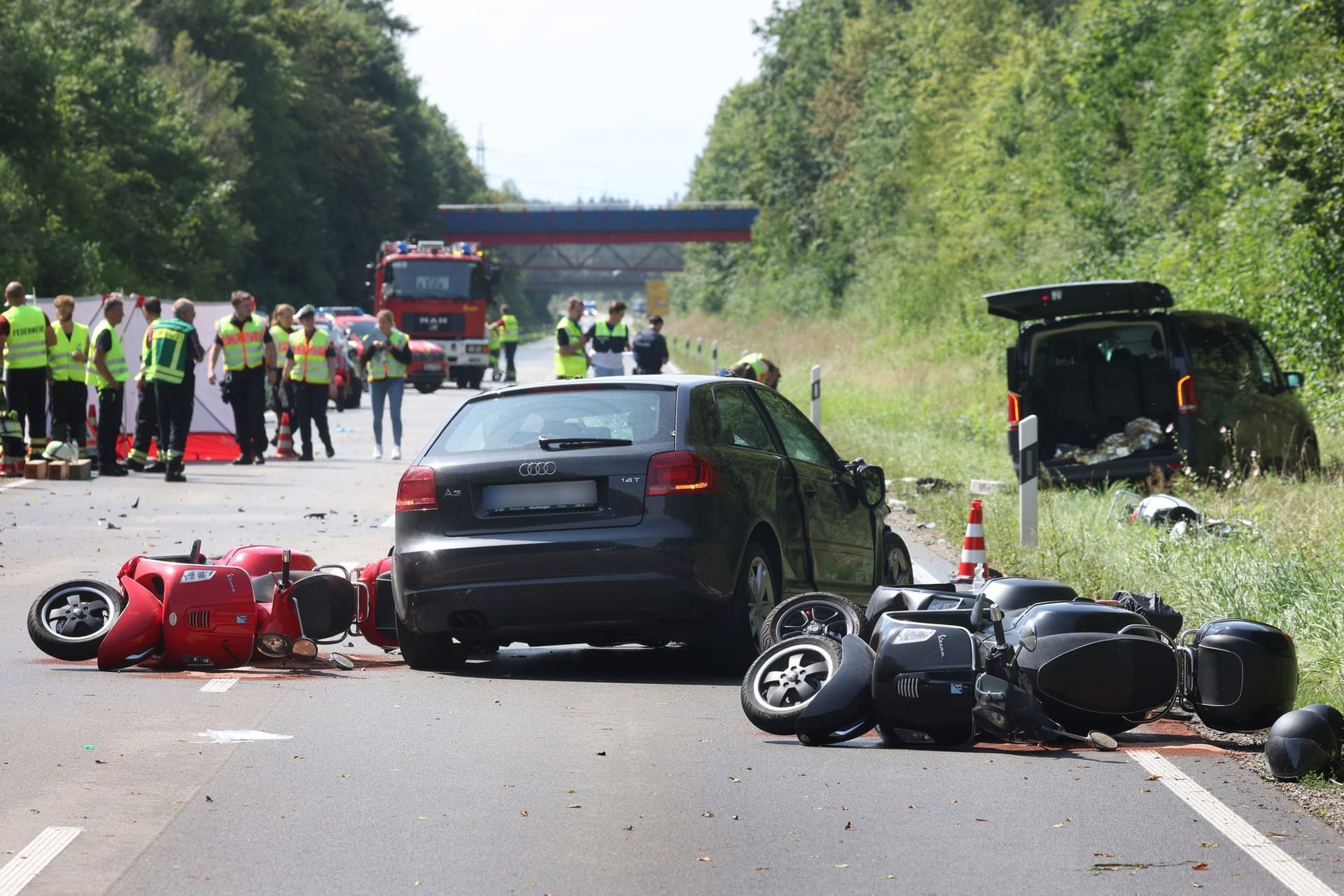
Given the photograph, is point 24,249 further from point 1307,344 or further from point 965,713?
point 965,713

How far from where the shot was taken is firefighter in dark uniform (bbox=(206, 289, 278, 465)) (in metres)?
23.0

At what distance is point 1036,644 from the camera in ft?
24.5

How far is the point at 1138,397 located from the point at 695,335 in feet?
232

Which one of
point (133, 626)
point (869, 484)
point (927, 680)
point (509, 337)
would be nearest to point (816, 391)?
point (869, 484)

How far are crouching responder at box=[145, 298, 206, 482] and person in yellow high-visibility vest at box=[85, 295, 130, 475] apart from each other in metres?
0.43

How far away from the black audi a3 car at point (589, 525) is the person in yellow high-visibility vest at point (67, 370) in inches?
499

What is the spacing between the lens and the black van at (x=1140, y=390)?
16.6 meters

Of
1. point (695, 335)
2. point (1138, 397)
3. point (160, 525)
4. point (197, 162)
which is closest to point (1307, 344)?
point (1138, 397)

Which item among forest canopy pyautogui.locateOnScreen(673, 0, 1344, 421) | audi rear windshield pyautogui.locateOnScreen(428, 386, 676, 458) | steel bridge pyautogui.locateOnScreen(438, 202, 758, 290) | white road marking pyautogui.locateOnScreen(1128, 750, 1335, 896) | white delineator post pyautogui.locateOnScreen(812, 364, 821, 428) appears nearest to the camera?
white road marking pyautogui.locateOnScreen(1128, 750, 1335, 896)

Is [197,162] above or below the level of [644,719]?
above

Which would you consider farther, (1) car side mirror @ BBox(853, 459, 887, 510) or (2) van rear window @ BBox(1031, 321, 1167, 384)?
(2) van rear window @ BBox(1031, 321, 1167, 384)

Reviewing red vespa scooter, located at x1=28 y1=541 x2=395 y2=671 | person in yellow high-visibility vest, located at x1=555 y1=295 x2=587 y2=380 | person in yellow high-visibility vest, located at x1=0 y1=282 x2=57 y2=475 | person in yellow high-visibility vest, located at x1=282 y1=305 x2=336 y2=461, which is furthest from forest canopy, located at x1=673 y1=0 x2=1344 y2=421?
red vespa scooter, located at x1=28 y1=541 x2=395 y2=671

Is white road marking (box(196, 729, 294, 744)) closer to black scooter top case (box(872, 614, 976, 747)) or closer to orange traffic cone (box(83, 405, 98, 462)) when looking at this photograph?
black scooter top case (box(872, 614, 976, 747))

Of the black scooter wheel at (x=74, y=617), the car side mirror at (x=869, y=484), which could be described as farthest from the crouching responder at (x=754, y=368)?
the black scooter wheel at (x=74, y=617)
